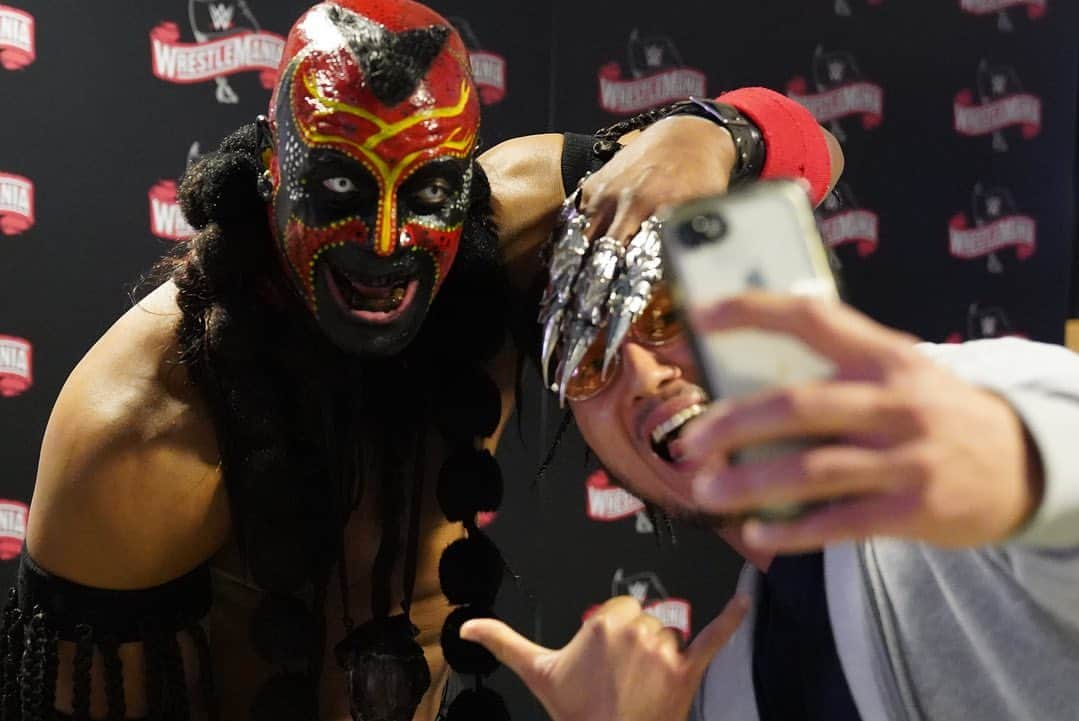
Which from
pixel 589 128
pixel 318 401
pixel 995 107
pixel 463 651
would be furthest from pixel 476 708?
pixel 995 107

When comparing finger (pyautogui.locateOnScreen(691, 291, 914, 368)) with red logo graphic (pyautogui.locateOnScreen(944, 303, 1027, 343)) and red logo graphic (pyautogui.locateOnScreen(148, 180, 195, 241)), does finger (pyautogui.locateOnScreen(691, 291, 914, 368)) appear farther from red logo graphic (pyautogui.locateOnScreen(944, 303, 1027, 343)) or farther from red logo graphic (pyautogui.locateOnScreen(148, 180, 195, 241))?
red logo graphic (pyautogui.locateOnScreen(944, 303, 1027, 343))

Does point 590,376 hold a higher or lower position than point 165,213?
lower

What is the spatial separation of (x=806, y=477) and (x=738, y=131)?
0.56 meters

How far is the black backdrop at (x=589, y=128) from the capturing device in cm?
131

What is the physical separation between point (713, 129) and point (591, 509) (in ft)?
2.99

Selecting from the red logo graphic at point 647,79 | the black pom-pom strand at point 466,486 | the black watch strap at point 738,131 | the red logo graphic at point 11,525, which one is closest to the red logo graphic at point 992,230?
the red logo graphic at point 647,79

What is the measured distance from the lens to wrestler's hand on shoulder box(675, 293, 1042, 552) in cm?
33

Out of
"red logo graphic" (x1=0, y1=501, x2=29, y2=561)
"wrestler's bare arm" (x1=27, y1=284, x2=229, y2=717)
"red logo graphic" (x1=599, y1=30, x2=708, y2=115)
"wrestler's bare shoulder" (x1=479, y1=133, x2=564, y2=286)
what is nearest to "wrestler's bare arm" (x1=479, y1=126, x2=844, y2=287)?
"wrestler's bare shoulder" (x1=479, y1=133, x2=564, y2=286)

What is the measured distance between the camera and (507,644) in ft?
2.02

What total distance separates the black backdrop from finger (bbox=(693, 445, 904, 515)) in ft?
2.73

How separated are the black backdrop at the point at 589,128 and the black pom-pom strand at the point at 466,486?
15.3 inches

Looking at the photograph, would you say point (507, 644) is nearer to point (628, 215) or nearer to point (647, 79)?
point (628, 215)

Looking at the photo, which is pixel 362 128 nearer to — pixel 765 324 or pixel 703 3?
pixel 765 324

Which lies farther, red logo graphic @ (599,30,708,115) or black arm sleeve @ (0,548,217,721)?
red logo graphic @ (599,30,708,115)
